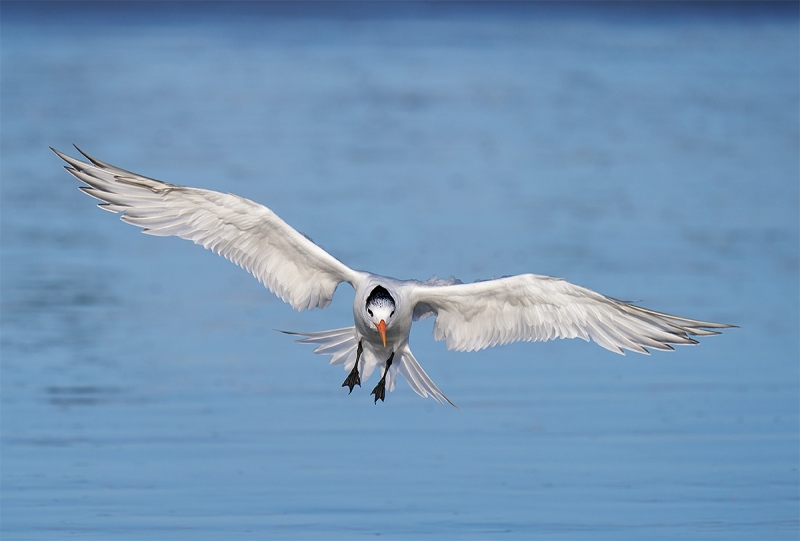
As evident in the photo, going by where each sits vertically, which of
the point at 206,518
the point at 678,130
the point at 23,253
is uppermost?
the point at 678,130

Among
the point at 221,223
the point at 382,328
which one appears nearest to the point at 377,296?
the point at 382,328

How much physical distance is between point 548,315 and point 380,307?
120 cm

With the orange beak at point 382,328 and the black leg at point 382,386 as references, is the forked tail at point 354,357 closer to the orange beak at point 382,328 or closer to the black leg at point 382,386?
the black leg at point 382,386

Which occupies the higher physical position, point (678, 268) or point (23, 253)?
point (678, 268)

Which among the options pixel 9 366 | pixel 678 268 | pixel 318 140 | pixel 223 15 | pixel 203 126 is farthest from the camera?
pixel 223 15

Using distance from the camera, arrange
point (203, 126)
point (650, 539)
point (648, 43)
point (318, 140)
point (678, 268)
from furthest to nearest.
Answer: point (648, 43) → point (203, 126) → point (318, 140) → point (678, 268) → point (650, 539)

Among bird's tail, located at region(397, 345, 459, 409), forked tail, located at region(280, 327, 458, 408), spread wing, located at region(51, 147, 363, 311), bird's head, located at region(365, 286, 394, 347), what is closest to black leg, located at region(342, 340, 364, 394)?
forked tail, located at region(280, 327, 458, 408)

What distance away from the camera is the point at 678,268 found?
47.5 ft

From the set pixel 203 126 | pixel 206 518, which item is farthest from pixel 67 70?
pixel 206 518

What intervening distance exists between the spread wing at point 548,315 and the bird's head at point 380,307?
44 cm

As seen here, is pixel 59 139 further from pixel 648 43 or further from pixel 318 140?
pixel 648 43

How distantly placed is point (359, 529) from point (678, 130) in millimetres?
14176

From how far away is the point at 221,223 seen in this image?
9672 mm

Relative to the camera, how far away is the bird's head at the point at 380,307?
8.98m
